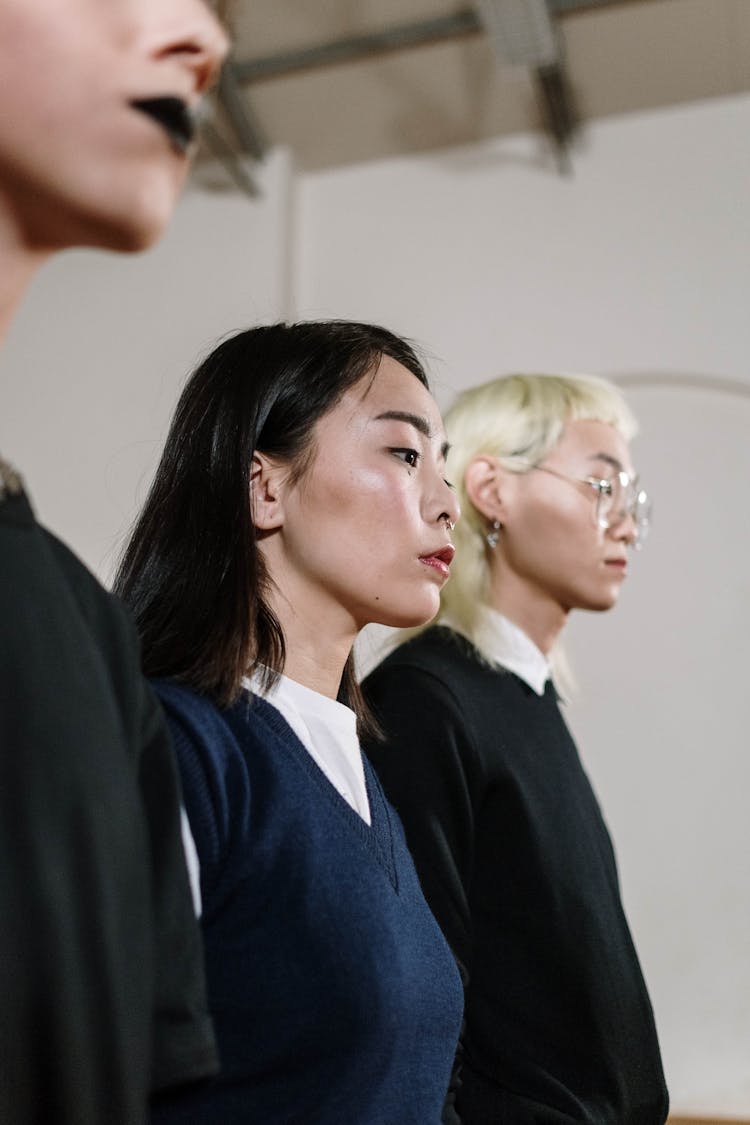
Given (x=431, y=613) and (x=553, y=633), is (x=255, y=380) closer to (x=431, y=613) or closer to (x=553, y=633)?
(x=431, y=613)

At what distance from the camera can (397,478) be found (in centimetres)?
143

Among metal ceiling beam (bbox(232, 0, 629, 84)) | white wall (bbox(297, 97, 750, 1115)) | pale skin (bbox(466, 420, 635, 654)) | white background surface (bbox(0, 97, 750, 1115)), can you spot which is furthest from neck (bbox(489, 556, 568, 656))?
metal ceiling beam (bbox(232, 0, 629, 84))

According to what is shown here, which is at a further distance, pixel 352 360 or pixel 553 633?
pixel 553 633

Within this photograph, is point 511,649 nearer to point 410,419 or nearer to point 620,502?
point 620,502

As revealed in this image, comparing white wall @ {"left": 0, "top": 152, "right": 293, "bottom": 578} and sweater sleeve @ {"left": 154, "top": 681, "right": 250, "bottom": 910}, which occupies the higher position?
white wall @ {"left": 0, "top": 152, "right": 293, "bottom": 578}

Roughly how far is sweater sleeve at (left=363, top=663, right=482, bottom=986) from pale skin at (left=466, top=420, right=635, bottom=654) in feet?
1.24

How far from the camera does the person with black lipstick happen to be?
619mm

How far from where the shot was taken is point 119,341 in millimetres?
4887

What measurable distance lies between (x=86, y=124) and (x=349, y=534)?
75 cm

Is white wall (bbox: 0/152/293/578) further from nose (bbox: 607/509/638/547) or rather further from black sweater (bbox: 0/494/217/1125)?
black sweater (bbox: 0/494/217/1125)

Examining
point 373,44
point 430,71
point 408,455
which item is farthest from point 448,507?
point 430,71

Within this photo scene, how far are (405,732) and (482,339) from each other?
10.0 ft

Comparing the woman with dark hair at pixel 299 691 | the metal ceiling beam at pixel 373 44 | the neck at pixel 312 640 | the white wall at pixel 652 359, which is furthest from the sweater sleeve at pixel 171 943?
the metal ceiling beam at pixel 373 44

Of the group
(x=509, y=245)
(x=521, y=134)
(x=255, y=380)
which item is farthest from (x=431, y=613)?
(x=521, y=134)
